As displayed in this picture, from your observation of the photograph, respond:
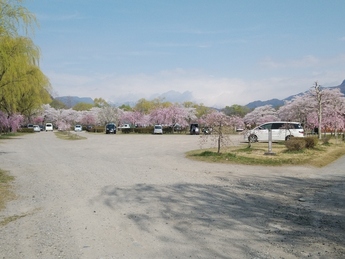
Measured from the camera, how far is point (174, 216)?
17.9 ft

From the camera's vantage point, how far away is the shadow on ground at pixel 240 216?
4.09 meters

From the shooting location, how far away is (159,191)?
291 inches

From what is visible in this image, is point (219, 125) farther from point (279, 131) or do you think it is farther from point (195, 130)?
point (195, 130)

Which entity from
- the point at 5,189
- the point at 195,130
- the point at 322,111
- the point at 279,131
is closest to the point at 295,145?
the point at 279,131

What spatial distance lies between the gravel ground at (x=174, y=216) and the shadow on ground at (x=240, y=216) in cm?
2

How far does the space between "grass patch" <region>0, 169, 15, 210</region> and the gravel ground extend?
0.21 meters

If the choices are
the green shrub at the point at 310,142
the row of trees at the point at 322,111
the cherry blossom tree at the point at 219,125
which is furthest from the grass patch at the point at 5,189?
the row of trees at the point at 322,111

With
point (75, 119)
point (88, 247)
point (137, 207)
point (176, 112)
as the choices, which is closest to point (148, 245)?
point (88, 247)

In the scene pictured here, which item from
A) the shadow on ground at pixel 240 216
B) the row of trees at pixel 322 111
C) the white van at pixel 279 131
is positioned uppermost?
the row of trees at pixel 322 111

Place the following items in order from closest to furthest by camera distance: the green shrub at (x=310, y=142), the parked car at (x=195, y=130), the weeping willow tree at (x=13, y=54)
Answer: the weeping willow tree at (x=13, y=54)
the green shrub at (x=310, y=142)
the parked car at (x=195, y=130)

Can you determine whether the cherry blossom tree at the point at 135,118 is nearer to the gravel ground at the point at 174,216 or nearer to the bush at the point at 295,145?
the bush at the point at 295,145

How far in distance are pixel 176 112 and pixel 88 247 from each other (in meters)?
50.6

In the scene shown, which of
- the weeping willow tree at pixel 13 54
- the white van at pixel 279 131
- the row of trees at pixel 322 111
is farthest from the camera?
the row of trees at pixel 322 111

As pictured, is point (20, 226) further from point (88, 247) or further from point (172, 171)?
point (172, 171)
